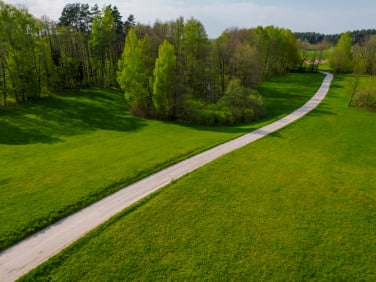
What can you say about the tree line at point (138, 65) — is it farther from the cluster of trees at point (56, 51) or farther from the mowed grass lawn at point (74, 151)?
the mowed grass lawn at point (74, 151)

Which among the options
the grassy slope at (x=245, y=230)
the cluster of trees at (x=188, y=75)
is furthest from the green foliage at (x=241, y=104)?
the grassy slope at (x=245, y=230)

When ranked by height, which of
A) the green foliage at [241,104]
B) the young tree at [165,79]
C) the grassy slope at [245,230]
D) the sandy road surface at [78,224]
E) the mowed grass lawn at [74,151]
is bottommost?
Answer: the grassy slope at [245,230]

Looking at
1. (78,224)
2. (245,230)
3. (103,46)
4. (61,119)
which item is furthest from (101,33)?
(245,230)

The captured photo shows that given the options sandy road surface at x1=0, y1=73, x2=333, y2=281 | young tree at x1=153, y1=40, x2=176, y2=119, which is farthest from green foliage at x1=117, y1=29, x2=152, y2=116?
sandy road surface at x1=0, y1=73, x2=333, y2=281

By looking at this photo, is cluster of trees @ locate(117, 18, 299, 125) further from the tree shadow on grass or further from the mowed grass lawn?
the tree shadow on grass

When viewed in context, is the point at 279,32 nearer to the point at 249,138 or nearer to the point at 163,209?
the point at 249,138

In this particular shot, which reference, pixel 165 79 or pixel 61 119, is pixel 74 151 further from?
pixel 165 79
